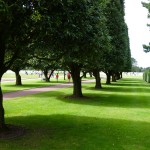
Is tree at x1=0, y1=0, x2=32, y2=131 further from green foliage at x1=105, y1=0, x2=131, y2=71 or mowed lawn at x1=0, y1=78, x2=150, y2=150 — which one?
green foliage at x1=105, y1=0, x2=131, y2=71

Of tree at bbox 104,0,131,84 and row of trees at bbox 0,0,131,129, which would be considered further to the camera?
tree at bbox 104,0,131,84

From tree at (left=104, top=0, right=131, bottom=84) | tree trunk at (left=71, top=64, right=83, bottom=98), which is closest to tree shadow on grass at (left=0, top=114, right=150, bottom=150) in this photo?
tree trunk at (left=71, top=64, right=83, bottom=98)

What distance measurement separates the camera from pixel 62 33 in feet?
32.3

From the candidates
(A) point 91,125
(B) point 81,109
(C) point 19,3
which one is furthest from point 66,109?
(C) point 19,3

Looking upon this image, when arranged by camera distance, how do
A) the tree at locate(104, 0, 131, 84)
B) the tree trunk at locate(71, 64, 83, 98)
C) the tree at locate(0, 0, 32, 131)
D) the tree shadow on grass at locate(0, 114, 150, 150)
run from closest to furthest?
the tree at locate(0, 0, 32, 131)
the tree shadow on grass at locate(0, 114, 150, 150)
the tree trunk at locate(71, 64, 83, 98)
the tree at locate(104, 0, 131, 84)

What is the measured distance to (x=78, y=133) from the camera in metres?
11.4

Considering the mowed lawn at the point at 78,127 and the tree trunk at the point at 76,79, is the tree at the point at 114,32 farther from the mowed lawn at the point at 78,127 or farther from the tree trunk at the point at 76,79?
the mowed lawn at the point at 78,127

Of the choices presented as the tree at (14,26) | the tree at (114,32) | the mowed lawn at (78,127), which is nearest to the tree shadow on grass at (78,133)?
the mowed lawn at (78,127)

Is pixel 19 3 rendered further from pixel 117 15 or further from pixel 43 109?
pixel 117 15

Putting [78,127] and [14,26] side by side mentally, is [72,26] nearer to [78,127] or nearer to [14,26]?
[14,26]

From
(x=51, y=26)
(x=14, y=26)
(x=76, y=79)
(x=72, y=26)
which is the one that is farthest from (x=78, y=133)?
(x=76, y=79)

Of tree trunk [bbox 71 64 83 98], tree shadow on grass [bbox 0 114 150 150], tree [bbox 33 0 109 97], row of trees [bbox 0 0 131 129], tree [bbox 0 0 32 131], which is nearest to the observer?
tree [bbox 0 0 32 131]

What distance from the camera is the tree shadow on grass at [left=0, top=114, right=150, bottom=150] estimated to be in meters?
9.77

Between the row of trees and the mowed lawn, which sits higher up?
the row of trees
